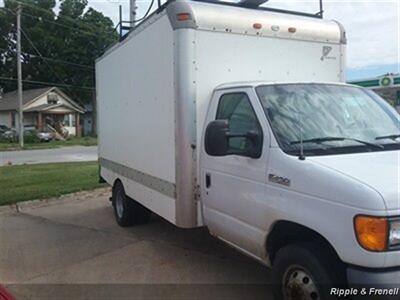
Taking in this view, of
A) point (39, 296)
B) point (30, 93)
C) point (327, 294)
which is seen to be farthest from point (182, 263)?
point (30, 93)

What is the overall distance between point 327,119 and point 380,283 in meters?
1.62

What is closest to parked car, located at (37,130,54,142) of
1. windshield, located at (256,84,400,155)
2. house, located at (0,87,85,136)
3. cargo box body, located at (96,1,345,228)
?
house, located at (0,87,85,136)

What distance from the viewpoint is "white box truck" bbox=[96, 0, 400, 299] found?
A: 129 inches

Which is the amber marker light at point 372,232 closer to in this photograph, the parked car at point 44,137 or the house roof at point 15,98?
the parked car at point 44,137

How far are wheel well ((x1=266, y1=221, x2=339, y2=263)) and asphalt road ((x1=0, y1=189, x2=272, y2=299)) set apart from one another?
0.88 metres

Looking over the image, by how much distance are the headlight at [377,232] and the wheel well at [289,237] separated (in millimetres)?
332

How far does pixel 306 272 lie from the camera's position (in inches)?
141

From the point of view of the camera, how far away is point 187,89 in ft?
16.5

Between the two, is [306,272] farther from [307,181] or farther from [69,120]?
[69,120]

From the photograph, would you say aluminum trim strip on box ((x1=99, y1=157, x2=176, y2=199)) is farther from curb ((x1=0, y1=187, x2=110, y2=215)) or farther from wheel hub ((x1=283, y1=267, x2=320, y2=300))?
curb ((x1=0, y1=187, x2=110, y2=215))

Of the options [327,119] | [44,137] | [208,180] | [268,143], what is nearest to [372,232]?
[268,143]

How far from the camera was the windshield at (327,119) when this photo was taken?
3941 millimetres

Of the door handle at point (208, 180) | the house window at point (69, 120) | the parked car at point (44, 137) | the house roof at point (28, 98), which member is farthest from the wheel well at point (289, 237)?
the house window at point (69, 120)

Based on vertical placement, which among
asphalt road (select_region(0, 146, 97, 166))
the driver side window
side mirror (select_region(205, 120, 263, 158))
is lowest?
asphalt road (select_region(0, 146, 97, 166))
